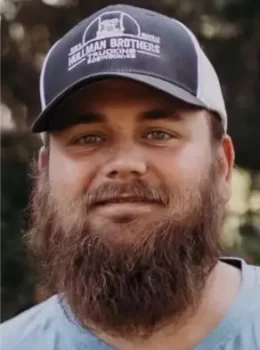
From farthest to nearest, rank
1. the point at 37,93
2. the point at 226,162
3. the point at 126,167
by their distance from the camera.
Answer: the point at 37,93 < the point at 226,162 < the point at 126,167

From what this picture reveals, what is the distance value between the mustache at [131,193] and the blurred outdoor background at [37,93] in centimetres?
199

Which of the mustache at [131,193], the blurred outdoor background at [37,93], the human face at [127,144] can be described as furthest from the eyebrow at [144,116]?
the blurred outdoor background at [37,93]

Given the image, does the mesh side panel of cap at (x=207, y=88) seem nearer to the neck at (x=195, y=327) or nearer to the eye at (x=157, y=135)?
the eye at (x=157, y=135)

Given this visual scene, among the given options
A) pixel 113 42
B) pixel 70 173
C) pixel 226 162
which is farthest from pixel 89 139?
pixel 226 162

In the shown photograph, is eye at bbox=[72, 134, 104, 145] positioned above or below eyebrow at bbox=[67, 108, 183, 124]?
below

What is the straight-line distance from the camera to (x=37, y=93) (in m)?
3.76

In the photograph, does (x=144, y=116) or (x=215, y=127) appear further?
(x=215, y=127)

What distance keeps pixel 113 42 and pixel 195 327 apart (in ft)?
1.61

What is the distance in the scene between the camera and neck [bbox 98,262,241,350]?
1.77 m

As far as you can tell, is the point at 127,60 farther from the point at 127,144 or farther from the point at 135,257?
the point at 135,257

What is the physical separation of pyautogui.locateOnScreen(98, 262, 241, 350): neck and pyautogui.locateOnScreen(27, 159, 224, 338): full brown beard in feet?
0.04

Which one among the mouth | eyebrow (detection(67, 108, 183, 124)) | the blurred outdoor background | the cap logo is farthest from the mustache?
the blurred outdoor background

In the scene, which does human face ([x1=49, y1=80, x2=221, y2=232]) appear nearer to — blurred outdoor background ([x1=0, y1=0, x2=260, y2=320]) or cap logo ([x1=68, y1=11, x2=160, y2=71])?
cap logo ([x1=68, y1=11, x2=160, y2=71])

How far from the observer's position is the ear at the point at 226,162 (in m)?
1.86
